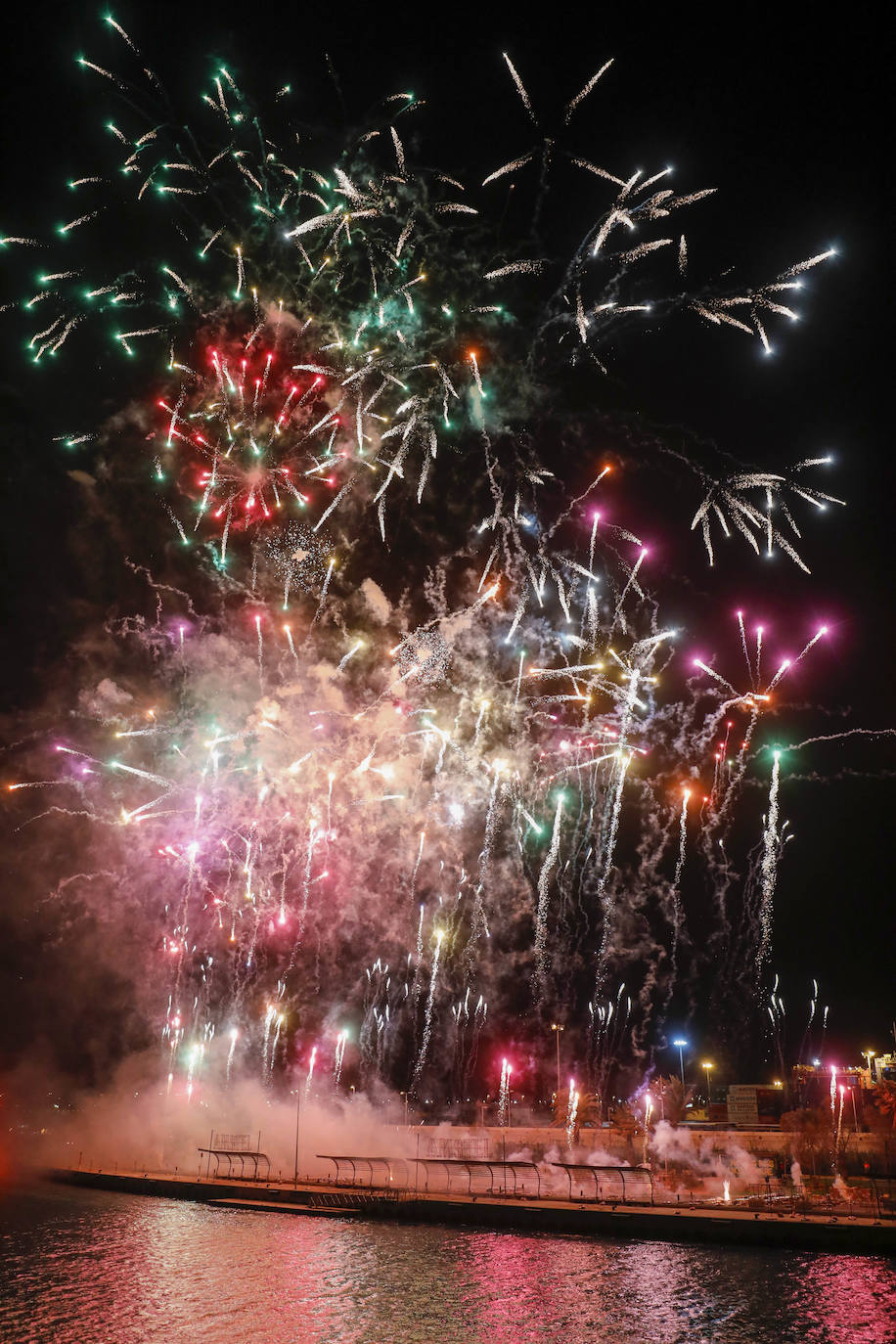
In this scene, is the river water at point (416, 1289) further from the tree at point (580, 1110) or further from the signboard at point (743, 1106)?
the signboard at point (743, 1106)

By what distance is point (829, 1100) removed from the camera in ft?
198

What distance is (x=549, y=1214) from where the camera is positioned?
38156 mm

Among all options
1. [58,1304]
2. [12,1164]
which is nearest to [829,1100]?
[58,1304]

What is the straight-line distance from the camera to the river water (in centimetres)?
2247

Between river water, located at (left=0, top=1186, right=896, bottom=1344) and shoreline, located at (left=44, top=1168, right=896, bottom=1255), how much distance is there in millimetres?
1082

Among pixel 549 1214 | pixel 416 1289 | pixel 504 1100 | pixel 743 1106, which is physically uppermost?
pixel 416 1289

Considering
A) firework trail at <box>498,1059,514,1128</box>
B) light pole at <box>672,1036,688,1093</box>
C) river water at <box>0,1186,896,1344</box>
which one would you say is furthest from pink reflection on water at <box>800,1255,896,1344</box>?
light pole at <box>672,1036,688,1093</box>

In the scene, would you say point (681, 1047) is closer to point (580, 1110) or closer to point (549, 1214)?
point (580, 1110)

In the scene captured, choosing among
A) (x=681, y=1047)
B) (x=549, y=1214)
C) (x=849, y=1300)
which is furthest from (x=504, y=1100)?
(x=849, y=1300)

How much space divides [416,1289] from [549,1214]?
12.8 metres

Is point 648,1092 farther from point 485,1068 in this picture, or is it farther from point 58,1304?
point 58,1304

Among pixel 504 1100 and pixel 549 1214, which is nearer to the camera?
pixel 549 1214

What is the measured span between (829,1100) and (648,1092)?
12217 millimetres

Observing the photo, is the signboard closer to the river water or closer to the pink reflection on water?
the river water
